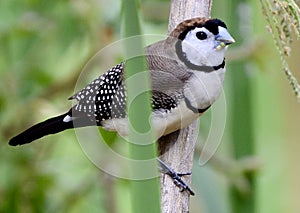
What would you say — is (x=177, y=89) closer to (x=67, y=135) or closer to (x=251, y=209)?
(x=251, y=209)

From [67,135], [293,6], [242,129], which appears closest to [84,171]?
[67,135]

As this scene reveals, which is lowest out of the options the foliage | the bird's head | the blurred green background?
the blurred green background

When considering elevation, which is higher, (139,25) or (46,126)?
(139,25)

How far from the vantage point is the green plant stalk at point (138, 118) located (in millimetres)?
647

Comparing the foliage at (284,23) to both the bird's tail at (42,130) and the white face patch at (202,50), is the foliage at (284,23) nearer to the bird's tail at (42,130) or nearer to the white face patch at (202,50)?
the white face patch at (202,50)

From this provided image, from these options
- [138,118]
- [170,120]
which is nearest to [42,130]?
[170,120]

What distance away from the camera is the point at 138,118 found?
652 millimetres

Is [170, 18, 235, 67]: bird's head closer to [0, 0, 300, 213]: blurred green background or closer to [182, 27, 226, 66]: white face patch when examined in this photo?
[182, 27, 226, 66]: white face patch

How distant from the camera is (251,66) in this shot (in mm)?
1319

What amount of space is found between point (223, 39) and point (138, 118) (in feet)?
1.08

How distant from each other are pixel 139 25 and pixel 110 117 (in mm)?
347

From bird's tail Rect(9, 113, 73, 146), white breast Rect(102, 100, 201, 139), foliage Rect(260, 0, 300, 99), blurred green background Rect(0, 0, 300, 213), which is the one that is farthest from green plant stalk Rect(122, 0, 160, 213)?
blurred green background Rect(0, 0, 300, 213)

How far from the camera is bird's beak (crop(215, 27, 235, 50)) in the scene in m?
0.93

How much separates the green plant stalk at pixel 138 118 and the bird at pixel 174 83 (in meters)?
0.27
